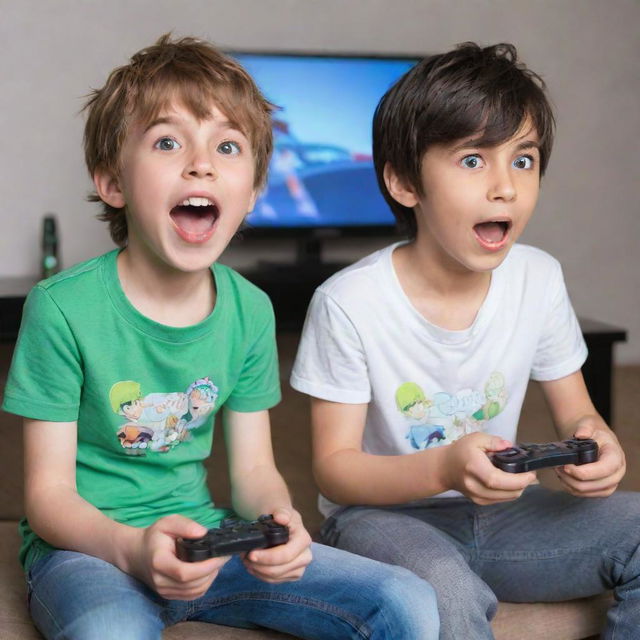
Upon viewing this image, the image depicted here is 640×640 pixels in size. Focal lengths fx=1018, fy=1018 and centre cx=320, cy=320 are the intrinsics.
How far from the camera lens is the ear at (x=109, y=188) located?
4.15 ft

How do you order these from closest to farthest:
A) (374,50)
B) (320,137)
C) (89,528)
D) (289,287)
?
(89,528) → (289,287) → (320,137) → (374,50)

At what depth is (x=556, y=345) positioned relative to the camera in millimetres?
1495

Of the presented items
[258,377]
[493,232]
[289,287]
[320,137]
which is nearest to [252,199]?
[258,377]

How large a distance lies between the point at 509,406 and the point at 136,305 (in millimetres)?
559

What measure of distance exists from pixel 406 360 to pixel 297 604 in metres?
0.39

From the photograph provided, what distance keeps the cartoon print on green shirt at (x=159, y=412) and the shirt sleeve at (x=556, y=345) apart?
0.51m

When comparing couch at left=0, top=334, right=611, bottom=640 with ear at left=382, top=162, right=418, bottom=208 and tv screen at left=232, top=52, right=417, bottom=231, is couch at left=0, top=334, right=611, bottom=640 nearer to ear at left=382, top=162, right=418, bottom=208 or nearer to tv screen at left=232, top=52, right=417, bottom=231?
ear at left=382, top=162, right=418, bottom=208

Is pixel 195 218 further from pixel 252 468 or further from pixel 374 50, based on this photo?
pixel 374 50

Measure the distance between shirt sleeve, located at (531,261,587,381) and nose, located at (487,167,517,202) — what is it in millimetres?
212

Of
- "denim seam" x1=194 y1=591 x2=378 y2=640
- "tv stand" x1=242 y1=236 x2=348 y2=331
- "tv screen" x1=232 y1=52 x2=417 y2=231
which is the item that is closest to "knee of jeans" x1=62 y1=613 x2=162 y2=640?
"denim seam" x1=194 y1=591 x2=378 y2=640

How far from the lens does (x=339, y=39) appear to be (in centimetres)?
339

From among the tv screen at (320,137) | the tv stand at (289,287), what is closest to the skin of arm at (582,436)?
the tv stand at (289,287)

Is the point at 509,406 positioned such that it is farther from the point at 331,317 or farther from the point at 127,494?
the point at 127,494

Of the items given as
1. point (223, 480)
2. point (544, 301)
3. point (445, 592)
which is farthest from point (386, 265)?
point (223, 480)
